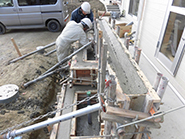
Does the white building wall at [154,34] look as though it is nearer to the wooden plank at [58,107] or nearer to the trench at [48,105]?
the wooden plank at [58,107]

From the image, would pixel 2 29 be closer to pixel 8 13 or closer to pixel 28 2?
pixel 8 13

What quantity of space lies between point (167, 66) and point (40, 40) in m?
7.20

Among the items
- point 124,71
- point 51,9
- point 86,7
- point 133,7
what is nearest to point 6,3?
point 51,9

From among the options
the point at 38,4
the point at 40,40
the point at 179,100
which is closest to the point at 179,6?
the point at 179,100

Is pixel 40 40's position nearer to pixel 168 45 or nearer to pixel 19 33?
pixel 19 33

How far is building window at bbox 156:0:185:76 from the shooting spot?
346 cm

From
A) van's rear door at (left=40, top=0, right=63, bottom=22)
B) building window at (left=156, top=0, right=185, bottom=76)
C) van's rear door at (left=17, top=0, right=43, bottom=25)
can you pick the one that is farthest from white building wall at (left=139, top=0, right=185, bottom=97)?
van's rear door at (left=17, top=0, right=43, bottom=25)

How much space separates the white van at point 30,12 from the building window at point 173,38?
6574 millimetres

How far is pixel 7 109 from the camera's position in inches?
151

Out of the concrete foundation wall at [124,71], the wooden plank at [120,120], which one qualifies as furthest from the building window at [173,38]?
the wooden plank at [120,120]

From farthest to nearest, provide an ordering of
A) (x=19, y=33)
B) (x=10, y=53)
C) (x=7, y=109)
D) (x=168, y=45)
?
(x=19, y=33) → (x=10, y=53) → (x=168, y=45) → (x=7, y=109)

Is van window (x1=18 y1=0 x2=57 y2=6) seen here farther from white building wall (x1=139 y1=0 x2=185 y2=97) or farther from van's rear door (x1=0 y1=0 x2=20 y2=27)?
white building wall (x1=139 y1=0 x2=185 y2=97)

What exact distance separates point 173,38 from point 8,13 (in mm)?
9374

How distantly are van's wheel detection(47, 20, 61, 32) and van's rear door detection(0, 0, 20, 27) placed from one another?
1976 millimetres
